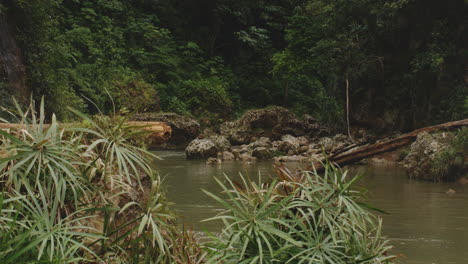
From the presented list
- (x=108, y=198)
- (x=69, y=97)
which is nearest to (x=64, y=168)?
(x=108, y=198)

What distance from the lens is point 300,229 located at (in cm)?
309

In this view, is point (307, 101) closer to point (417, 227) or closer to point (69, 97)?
point (69, 97)

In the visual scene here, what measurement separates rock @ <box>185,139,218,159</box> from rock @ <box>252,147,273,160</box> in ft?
4.06

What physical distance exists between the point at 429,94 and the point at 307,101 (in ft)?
36.6

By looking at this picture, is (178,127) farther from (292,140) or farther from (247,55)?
(247,55)

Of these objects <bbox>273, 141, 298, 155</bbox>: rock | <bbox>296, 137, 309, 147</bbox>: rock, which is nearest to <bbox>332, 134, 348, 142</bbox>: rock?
<bbox>296, 137, 309, 147</bbox>: rock

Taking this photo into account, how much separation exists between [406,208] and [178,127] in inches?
422

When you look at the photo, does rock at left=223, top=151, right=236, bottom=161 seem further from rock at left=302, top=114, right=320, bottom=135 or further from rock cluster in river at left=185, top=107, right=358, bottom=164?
rock at left=302, top=114, right=320, bottom=135

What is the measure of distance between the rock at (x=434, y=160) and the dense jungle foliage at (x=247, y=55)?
3.79 m

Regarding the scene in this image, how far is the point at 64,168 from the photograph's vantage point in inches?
104

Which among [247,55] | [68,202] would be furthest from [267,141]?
[68,202]

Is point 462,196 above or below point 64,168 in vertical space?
below

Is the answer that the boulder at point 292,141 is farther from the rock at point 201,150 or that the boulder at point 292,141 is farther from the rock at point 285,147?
the rock at point 201,150

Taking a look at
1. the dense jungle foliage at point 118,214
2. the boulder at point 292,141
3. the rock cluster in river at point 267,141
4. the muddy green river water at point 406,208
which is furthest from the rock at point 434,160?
the dense jungle foliage at point 118,214
